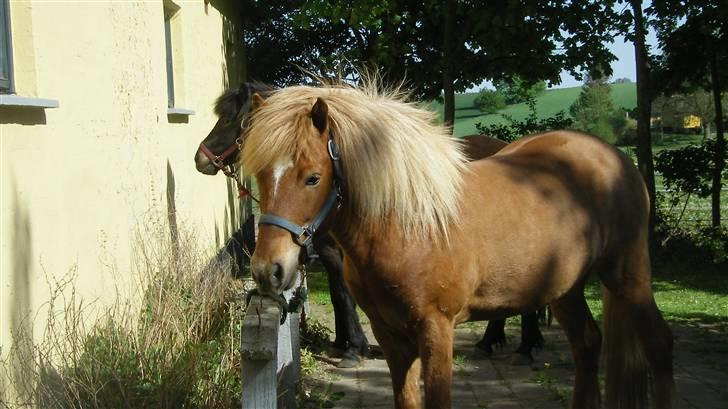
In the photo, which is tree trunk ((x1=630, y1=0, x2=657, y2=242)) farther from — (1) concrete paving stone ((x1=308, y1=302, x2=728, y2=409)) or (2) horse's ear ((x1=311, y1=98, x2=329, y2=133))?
(2) horse's ear ((x1=311, y1=98, x2=329, y2=133))

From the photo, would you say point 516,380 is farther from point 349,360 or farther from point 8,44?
point 8,44

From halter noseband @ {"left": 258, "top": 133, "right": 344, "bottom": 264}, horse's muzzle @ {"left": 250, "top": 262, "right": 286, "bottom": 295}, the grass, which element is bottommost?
the grass

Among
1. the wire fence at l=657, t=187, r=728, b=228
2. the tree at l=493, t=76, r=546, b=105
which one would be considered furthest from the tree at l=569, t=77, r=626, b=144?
the wire fence at l=657, t=187, r=728, b=228

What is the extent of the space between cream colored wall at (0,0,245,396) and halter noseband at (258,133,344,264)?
4.40 ft

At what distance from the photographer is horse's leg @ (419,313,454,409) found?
121 inches

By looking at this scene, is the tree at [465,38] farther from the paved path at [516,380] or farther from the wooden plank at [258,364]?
the wooden plank at [258,364]

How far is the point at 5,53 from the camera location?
362 cm

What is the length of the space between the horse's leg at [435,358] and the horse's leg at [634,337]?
141cm

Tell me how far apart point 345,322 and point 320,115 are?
3.34m

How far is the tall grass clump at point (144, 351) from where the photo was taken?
132 inches

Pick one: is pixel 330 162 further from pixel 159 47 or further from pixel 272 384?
pixel 159 47

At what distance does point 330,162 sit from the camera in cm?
287

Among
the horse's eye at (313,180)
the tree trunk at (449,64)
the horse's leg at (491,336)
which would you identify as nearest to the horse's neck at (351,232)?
the horse's eye at (313,180)

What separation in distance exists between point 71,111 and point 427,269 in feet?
7.80
